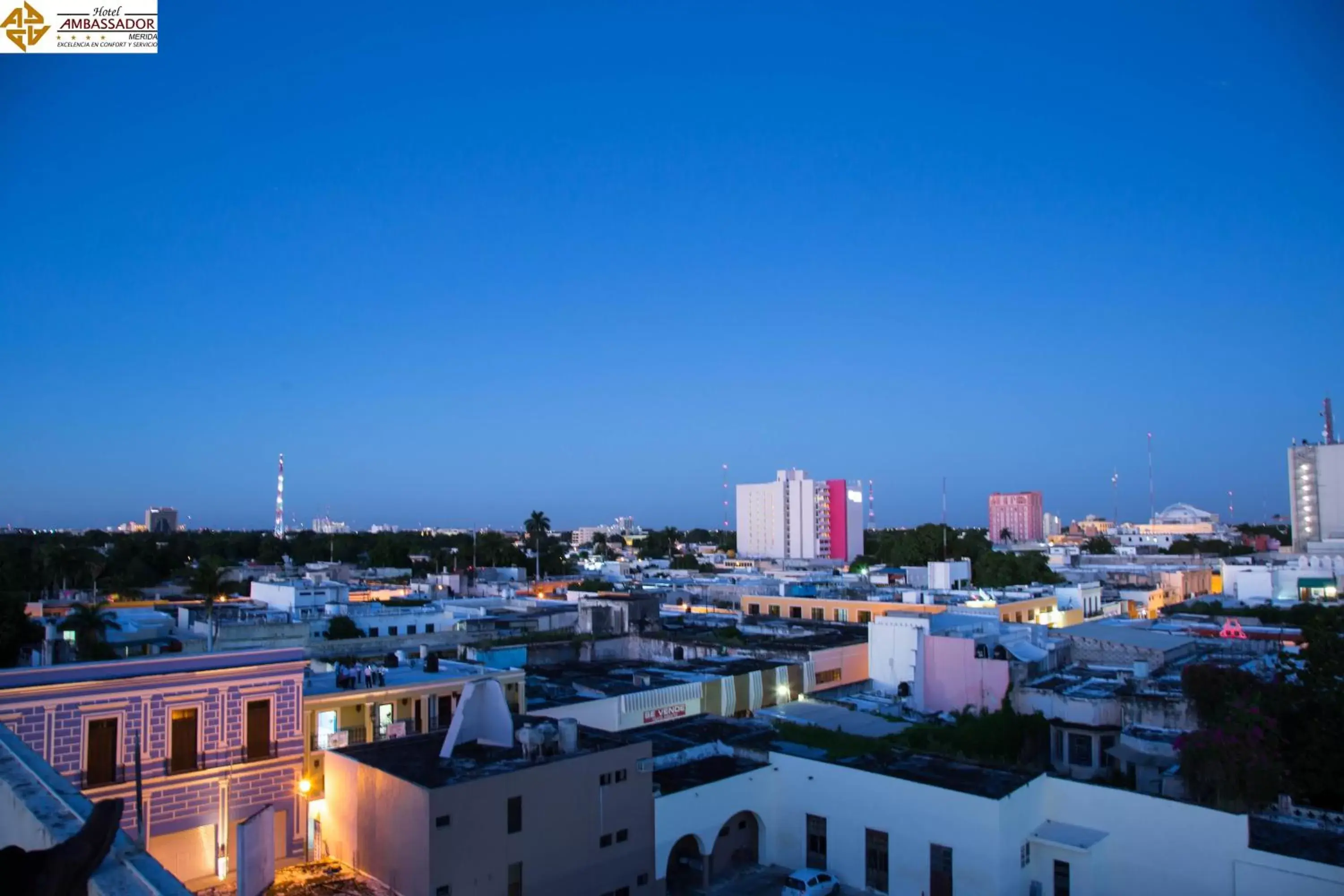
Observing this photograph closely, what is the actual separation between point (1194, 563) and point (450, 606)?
60958 millimetres

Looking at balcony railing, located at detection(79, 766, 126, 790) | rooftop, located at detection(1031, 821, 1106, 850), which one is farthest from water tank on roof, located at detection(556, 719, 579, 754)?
rooftop, located at detection(1031, 821, 1106, 850)

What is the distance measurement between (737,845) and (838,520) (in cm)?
9266

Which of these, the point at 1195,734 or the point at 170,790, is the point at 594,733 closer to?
the point at 170,790

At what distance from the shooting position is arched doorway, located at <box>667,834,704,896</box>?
16297 millimetres

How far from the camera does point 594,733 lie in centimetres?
1567

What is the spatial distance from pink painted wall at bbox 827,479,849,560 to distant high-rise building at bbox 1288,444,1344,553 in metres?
45.9

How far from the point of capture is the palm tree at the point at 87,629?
22781 millimetres

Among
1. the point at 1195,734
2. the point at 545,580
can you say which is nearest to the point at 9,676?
the point at 1195,734

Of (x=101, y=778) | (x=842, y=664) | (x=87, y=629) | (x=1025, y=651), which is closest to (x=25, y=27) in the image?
(x=101, y=778)

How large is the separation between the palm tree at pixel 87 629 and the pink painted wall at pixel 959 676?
72.7 feet

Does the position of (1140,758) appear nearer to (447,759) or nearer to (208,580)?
(447,759)

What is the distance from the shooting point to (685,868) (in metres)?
17.1

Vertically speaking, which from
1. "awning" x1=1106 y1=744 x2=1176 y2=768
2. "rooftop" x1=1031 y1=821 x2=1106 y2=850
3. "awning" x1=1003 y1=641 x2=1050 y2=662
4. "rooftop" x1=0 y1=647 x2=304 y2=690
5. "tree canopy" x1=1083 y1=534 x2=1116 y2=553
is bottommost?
"tree canopy" x1=1083 y1=534 x2=1116 y2=553

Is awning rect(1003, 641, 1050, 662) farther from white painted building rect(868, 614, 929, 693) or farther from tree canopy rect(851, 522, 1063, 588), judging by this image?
tree canopy rect(851, 522, 1063, 588)
